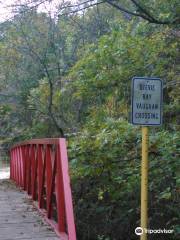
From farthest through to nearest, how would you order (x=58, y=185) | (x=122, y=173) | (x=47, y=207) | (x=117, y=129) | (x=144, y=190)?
(x=122, y=173), (x=117, y=129), (x=47, y=207), (x=58, y=185), (x=144, y=190)

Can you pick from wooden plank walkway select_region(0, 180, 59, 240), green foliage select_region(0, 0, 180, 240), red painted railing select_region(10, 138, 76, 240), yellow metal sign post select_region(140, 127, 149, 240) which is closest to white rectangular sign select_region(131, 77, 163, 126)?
yellow metal sign post select_region(140, 127, 149, 240)

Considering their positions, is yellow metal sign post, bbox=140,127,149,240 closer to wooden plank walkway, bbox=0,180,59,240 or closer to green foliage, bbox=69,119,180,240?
wooden plank walkway, bbox=0,180,59,240

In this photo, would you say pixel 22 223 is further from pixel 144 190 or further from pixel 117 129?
pixel 144 190

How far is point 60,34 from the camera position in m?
15.5

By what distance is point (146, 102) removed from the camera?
4324 millimetres

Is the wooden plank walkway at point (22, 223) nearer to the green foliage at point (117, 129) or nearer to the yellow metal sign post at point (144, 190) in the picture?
the green foliage at point (117, 129)

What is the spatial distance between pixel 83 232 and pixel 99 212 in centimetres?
55

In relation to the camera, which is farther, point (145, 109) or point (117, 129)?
point (117, 129)

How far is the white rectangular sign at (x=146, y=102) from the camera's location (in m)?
4.30

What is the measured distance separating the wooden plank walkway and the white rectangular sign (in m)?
1.83

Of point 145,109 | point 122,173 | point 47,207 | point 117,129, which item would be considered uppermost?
point 145,109

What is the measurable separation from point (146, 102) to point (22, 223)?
276 centimetres

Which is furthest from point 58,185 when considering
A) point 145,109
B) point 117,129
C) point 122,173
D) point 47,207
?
point 122,173

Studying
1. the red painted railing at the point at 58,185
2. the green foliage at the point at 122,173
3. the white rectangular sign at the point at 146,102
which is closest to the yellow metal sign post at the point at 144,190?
the white rectangular sign at the point at 146,102
